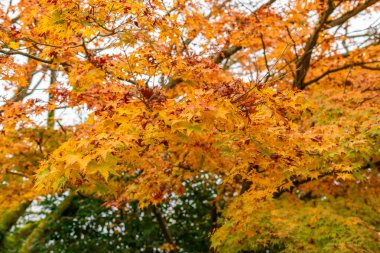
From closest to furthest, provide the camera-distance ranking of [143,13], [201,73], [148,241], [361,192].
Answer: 1. [143,13]
2. [201,73]
3. [361,192]
4. [148,241]

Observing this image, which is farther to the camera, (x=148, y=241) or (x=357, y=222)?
(x=148, y=241)

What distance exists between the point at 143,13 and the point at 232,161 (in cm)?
249

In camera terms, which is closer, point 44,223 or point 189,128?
point 189,128

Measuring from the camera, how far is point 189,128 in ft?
9.74

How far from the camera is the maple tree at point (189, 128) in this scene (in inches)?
134

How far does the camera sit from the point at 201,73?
4238 mm

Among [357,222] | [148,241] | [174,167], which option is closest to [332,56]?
[357,222]

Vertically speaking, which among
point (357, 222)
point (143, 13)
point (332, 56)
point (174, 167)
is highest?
point (332, 56)

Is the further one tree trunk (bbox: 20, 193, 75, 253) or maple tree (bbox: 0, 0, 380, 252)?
tree trunk (bbox: 20, 193, 75, 253)

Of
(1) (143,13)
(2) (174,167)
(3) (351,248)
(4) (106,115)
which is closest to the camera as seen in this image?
(4) (106,115)

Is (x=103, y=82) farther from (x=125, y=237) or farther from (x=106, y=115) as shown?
(x=125, y=237)

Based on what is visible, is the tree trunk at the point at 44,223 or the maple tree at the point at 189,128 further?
the tree trunk at the point at 44,223

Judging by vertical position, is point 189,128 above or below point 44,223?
below

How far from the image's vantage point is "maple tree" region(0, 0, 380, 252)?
11.1ft
